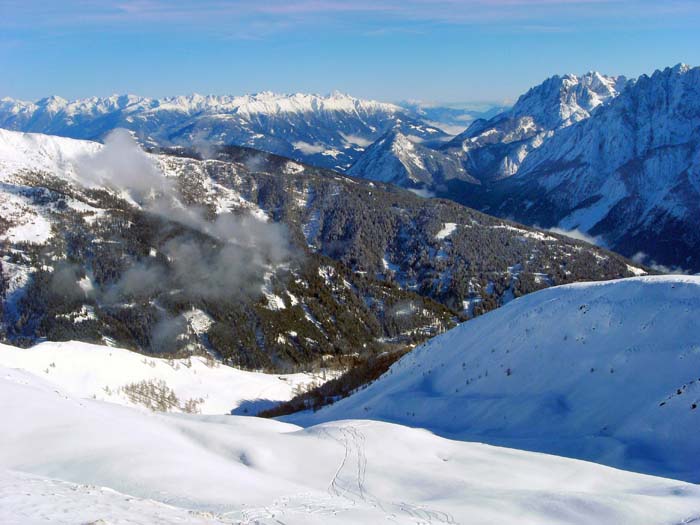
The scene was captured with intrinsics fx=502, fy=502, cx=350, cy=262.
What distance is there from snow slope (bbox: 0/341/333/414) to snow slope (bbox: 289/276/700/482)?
173 feet

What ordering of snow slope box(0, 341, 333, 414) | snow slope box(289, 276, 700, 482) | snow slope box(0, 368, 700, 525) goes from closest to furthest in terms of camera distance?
snow slope box(0, 368, 700, 525) < snow slope box(289, 276, 700, 482) < snow slope box(0, 341, 333, 414)

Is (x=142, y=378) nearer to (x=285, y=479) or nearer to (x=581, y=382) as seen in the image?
(x=285, y=479)

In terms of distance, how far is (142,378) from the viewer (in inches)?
3696

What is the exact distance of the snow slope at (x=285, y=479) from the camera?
1675 centimetres

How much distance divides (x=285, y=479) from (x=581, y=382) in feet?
64.1

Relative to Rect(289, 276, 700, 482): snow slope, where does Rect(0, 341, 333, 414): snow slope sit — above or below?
below

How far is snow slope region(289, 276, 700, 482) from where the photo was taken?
2539 cm

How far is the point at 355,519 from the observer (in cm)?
1717

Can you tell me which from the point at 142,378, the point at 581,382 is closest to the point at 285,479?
the point at 581,382

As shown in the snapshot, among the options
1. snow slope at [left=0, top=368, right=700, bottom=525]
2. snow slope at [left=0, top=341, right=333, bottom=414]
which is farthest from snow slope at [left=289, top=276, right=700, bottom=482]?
snow slope at [left=0, top=341, right=333, bottom=414]

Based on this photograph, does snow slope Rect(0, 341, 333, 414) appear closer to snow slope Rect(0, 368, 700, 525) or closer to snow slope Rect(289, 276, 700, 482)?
snow slope Rect(289, 276, 700, 482)

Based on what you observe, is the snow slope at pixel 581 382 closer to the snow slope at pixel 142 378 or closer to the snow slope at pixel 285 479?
the snow slope at pixel 285 479

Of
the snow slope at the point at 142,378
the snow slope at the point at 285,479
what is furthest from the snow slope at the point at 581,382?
the snow slope at the point at 142,378

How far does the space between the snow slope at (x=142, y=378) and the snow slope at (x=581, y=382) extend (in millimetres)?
52769
